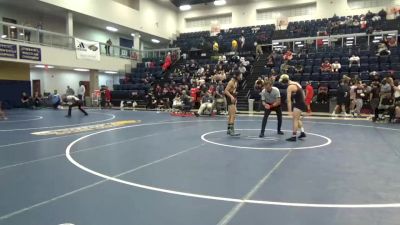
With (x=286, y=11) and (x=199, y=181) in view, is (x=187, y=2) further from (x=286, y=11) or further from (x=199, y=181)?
(x=199, y=181)

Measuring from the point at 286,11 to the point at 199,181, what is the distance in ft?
105

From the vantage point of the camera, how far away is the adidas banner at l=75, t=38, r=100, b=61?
23969mm

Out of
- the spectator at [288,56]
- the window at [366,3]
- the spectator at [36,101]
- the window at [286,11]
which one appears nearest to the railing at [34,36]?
the spectator at [36,101]

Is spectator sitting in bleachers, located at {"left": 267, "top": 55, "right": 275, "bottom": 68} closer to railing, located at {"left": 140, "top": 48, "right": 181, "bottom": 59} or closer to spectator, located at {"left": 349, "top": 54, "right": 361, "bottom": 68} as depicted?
spectator, located at {"left": 349, "top": 54, "right": 361, "bottom": 68}

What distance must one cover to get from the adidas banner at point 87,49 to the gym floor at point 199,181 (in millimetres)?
16830

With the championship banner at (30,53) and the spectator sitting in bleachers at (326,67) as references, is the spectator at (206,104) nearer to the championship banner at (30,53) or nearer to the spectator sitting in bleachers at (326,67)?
the spectator sitting in bleachers at (326,67)

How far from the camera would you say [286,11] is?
33719mm

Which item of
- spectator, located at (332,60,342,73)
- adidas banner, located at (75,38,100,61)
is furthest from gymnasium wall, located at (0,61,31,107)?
spectator, located at (332,60,342,73)

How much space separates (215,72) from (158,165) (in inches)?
676

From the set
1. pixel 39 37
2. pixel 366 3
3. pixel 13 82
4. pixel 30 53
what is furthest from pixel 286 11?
pixel 13 82

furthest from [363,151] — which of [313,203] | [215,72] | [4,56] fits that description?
[4,56]

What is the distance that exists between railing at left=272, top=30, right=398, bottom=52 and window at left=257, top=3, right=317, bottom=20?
34.4ft

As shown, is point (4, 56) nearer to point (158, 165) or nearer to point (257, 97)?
point (257, 97)

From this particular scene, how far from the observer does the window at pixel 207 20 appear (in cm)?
3662
